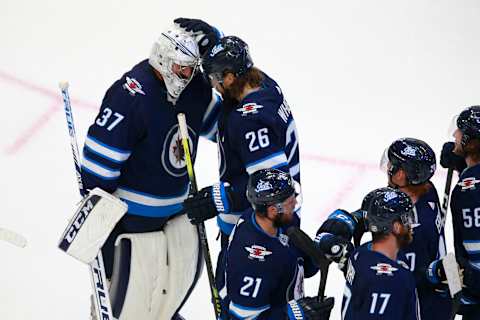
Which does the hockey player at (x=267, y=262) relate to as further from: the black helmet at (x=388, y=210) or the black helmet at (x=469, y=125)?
the black helmet at (x=469, y=125)

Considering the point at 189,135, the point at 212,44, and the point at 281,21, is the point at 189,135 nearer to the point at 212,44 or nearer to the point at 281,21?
the point at 212,44

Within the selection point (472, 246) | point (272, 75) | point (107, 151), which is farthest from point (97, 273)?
point (272, 75)

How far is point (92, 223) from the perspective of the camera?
373cm

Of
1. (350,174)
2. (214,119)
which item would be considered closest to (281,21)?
(350,174)

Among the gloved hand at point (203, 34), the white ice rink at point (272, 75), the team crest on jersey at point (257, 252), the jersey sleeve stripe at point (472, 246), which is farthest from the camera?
the white ice rink at point (272, 75)

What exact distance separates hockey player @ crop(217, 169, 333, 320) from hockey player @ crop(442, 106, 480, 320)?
0.60 meters

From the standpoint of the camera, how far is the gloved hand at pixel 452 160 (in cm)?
399

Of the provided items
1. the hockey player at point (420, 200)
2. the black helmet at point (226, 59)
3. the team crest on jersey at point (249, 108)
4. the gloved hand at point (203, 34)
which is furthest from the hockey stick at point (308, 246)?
the gloved hand at point (203, 34)

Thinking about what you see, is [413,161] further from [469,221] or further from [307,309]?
[307,309]

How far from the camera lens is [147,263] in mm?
3969

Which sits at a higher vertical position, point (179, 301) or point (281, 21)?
point (281, 21)

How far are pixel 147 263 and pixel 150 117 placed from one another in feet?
2.09

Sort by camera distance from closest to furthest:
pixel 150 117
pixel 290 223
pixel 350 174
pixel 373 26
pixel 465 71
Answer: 1. pixel 290 223
2. pixel 150 117
3. pixel 350 174
4. pixel 465 71
5. pixel 373 26

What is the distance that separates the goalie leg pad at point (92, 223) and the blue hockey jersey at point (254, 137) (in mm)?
470
